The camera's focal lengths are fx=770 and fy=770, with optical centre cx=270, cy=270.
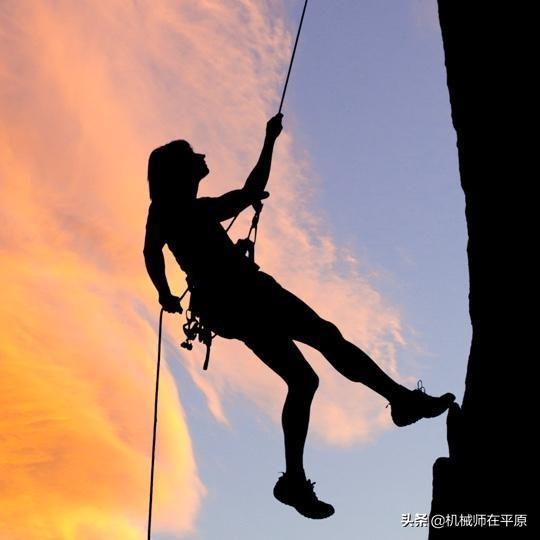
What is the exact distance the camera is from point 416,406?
5223 millimetres

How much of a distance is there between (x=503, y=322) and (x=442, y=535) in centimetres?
139

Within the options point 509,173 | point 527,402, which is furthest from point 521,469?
point 509,173

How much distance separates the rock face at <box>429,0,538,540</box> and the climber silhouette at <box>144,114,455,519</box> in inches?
19.0

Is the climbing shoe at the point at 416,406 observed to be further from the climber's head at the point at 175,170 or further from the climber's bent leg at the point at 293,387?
the climber's head at the point at 175,170

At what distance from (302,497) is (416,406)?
98cm

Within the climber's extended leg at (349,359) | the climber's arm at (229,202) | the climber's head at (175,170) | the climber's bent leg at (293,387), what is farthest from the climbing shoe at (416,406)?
the climber's head at (175,170)

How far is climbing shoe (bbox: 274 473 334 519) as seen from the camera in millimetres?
5066

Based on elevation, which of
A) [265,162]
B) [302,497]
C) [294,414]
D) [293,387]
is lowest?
[302,497]

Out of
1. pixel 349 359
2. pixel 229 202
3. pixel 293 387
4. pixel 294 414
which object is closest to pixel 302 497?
pixel 294 414

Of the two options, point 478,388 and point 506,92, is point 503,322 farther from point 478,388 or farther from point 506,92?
point 506,92

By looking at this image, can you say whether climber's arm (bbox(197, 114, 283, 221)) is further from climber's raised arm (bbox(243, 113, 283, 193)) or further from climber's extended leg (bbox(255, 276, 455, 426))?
climber's extended leg (bbox(255, 276, 455, 426))

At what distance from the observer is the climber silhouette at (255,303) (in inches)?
207

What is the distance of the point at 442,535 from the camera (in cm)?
480

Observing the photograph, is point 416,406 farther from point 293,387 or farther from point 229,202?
point 229,202
